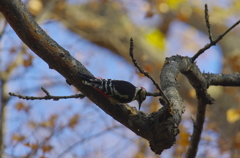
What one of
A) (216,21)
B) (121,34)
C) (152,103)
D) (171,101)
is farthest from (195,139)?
(216,21)

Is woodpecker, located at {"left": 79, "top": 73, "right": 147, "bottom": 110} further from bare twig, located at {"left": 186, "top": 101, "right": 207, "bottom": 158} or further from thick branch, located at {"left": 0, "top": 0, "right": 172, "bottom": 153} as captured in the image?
bare twig, located at {"left": 186, "top": 101, "right": 207, "bottom": 158}

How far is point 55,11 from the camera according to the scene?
955cm

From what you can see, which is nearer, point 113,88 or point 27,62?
point 113,88

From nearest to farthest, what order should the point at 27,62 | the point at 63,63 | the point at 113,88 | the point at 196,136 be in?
1. the point at 63,63
2. the point at 113,88
3. the point at 196,136
4. the point at 27,62

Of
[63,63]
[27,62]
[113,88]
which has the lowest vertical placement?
[63,63]

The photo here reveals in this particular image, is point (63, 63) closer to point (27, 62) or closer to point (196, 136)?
point (196, 136)

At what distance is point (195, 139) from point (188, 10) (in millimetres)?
8444

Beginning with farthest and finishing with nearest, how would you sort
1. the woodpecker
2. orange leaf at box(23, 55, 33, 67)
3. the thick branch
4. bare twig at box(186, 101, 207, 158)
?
orange leaf at box(23, 55, 33, 67)
bare twig at box(186, 101, 207, 158)
the woodpecker
the thick branch

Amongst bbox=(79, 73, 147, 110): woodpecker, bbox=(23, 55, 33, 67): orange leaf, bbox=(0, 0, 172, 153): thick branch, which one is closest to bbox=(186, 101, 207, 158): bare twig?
bbox=(79, 73, 147, 110): woodpecker

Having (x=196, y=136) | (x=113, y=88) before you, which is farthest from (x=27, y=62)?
(x=196, y=136)

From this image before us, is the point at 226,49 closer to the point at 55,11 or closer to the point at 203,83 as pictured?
the point at 55,11

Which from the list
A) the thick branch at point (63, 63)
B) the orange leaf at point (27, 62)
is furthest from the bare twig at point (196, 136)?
the orange leaf at point (27, 62)

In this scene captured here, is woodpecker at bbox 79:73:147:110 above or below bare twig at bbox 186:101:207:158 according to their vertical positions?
below

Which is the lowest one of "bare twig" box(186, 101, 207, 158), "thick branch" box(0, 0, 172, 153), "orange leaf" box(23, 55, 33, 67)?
"thick branch" box(0, 0, 172, 153)
